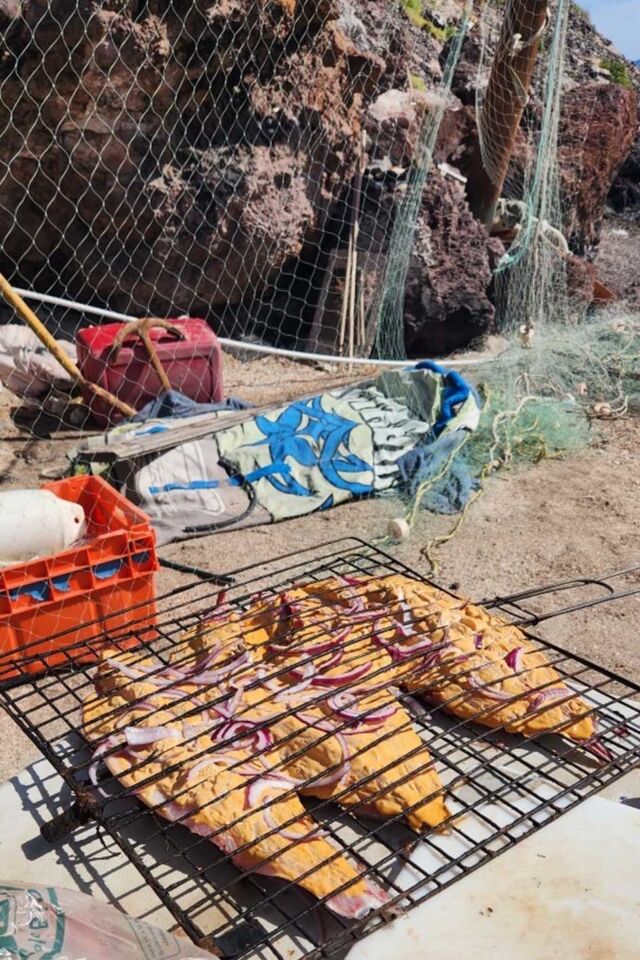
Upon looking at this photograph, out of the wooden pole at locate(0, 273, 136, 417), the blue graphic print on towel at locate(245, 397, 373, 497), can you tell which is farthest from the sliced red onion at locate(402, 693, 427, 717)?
the wooden pole at locate(0, 273, 136, 417)

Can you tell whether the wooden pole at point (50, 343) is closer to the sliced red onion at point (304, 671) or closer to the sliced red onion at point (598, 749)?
the sliced red onion at point (304, 671)

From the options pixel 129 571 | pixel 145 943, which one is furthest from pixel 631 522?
pixel 145 943

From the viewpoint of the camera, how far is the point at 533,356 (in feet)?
23.8

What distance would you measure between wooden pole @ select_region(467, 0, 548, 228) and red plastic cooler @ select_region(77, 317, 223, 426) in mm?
3406

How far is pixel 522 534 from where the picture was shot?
16.8 ft

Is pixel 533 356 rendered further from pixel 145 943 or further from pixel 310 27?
pixel 145 943

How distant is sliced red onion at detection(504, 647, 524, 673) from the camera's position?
2.19 meters

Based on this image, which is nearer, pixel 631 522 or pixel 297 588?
pixel 297 588

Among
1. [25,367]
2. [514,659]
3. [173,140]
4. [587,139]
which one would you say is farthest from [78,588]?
[587,139]

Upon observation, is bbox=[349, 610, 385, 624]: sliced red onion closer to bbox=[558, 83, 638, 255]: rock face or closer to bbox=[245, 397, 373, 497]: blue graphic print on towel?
bbox=[245, 397, 373, 497]: blue graphic print on towel

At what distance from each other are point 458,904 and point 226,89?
7133mm

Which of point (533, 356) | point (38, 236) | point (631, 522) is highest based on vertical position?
point (38, 236)

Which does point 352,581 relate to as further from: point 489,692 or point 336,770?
point 336,770

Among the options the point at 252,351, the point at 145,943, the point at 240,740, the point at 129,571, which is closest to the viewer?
the point at 145,943
